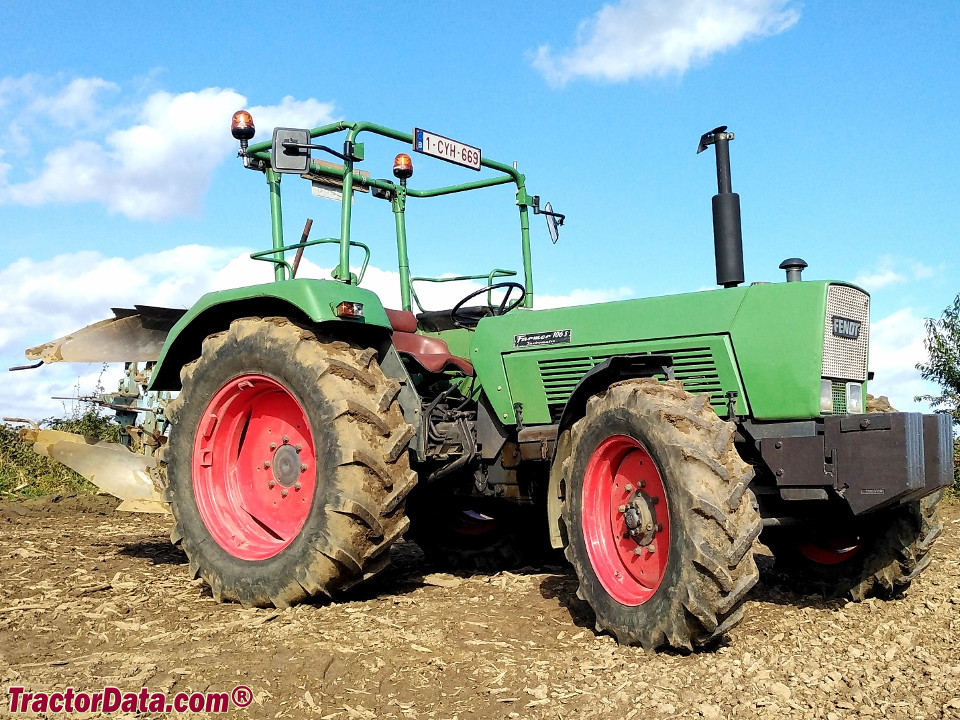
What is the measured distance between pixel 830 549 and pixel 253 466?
129 inches

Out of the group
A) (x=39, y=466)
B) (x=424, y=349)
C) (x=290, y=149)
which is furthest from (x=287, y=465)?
A: (x=39, y=466)

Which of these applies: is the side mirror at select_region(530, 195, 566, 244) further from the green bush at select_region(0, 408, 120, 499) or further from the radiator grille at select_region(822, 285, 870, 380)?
the green bush at select_region(0, 408, 120, 499)

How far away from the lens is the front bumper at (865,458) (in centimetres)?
385

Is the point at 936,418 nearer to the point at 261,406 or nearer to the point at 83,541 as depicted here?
the point at 261,406

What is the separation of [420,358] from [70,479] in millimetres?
6459

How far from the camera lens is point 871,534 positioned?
4.76 m

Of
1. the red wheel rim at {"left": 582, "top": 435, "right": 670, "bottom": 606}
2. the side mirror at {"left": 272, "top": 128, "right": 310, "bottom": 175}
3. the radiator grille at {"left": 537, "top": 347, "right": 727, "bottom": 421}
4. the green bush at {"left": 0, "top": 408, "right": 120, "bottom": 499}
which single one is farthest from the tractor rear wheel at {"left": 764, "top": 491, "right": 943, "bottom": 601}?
the green bush at {"left": 0, "top": 408, "right": 120, "bottom": 499}

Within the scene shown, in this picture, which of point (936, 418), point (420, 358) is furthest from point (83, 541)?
point (936, 418)

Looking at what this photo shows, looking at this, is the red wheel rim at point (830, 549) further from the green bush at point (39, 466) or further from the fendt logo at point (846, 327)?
the green bush at point (39, 466)

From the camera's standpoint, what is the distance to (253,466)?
545cm

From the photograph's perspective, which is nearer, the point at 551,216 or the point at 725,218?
the point at 725,218
